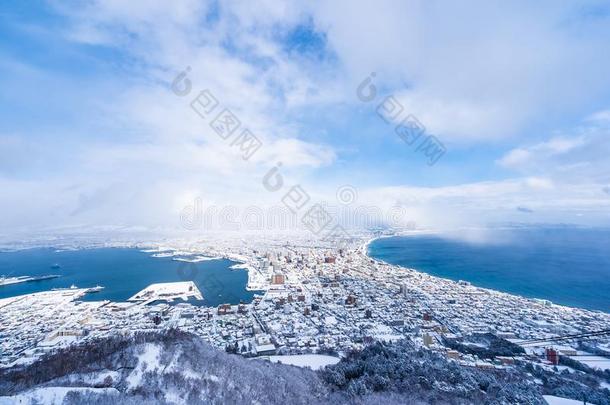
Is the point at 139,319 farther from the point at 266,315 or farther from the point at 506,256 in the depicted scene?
the point at 506,256

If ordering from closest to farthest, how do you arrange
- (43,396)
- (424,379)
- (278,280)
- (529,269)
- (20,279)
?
(43,396)
(424,379)
(278,280)
(20,279)
(529,269)

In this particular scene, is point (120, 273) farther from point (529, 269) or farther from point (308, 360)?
point (529, 269)

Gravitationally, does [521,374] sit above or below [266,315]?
above

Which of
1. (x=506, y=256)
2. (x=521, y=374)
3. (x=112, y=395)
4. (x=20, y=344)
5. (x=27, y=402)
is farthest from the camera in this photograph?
(x=506, y=256)

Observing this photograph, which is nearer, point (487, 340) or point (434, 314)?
point (487, 340)

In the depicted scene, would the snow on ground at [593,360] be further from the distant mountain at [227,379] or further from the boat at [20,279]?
the boat at [20,279]

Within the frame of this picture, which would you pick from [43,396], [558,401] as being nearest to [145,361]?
[43,396]

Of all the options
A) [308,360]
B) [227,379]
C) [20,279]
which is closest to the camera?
[227,379]

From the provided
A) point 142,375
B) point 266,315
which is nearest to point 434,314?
point 266,315
